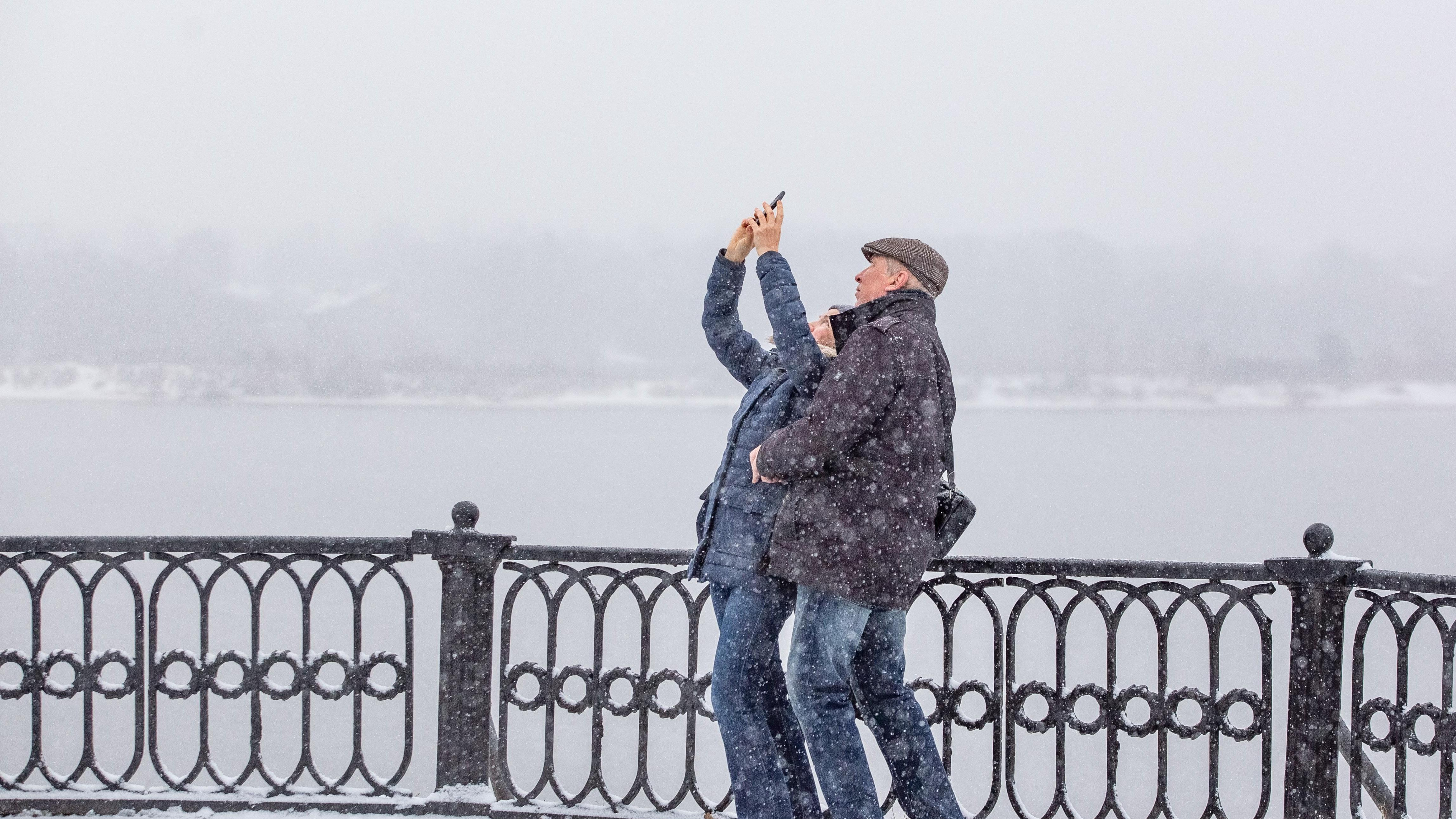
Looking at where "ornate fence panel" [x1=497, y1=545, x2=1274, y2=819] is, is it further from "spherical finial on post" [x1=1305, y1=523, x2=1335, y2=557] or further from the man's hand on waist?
the man's hand on waist

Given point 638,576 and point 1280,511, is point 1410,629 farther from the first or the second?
point 1280,511

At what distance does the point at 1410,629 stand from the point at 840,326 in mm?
2052

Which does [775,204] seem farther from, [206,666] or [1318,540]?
[206,666]

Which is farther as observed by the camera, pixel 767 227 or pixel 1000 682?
pixel 1000 682

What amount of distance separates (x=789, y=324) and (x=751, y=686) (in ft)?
3.32

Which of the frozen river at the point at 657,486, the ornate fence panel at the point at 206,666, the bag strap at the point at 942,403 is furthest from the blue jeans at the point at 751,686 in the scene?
the frozen river at the point at 657,486

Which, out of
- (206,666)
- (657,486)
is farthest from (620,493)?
(206,666)

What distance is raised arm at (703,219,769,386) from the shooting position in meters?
3.04

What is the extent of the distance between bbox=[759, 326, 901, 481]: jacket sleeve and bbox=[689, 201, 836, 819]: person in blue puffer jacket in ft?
0.51

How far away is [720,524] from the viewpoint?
2832 millimetres

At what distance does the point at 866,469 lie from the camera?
263cm

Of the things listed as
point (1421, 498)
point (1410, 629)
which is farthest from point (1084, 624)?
point (1421, 498)

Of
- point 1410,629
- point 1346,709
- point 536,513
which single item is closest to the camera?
point 1410,629

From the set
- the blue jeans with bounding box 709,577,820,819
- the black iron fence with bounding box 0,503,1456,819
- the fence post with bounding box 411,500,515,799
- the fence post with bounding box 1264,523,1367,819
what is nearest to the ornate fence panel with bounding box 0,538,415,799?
the black iron fence with bounding box 0,503,1456,819
